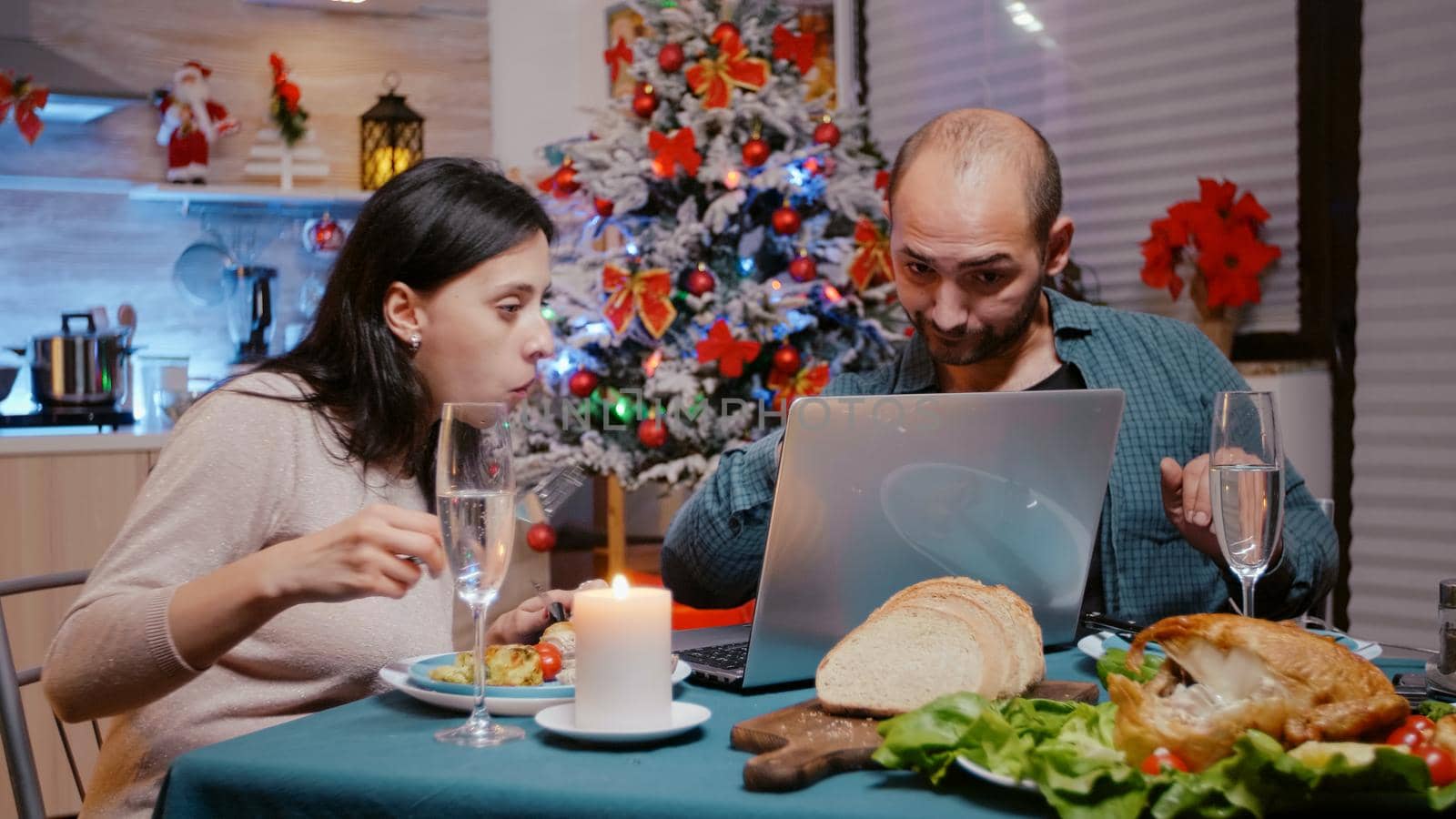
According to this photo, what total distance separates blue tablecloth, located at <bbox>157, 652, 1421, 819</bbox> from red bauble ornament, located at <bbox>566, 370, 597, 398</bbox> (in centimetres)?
270

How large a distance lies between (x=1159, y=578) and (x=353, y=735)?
1.15 metres

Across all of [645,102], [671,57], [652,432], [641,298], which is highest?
[671,57]

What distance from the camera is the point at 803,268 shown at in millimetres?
3541

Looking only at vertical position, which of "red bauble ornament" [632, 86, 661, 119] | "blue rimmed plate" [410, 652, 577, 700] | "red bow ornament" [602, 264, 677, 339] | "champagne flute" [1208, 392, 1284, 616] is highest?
"red bauble ornament" [632, 86, 661, 119]

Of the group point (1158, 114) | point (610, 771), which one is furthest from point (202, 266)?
point (610, 771)

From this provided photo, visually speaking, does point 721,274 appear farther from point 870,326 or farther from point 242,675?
point 242,675

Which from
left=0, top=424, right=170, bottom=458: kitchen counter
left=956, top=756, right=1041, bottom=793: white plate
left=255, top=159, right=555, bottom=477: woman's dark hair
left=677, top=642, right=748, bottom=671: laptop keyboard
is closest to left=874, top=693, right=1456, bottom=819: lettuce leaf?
left=956, top=756, right=1041, bottom=793: white plate

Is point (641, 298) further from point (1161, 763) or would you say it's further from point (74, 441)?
point (1161, 763)

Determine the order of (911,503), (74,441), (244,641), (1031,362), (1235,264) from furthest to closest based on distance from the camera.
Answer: (74,441)
(1235,264)
(1031,362)
(244,641)
(911,503)

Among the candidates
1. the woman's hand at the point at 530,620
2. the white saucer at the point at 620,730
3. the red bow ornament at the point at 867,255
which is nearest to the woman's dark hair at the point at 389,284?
the woman's hand at the point at 530,620

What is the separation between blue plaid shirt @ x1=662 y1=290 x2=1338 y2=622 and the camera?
151 cm

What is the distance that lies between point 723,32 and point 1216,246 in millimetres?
1457

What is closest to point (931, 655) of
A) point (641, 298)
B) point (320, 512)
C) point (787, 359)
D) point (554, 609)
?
point (554, 609)

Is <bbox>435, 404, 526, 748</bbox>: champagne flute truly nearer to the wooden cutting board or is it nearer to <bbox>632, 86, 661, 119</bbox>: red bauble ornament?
the wooden cutting board
